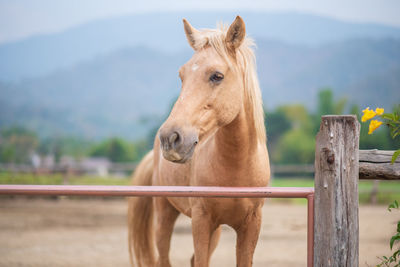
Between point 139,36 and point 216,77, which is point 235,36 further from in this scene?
point 139,36

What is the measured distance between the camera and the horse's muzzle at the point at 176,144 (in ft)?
6.61

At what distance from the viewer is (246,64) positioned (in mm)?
2609

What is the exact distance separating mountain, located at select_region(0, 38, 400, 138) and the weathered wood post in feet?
256

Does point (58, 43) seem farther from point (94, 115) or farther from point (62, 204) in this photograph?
point (62, 204)

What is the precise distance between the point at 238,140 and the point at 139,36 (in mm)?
178864

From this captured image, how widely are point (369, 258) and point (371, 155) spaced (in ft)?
14.4

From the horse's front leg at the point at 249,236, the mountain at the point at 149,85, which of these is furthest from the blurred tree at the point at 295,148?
the horse's front leg at the point at 249,236

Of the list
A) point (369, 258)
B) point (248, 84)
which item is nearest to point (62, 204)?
point (369, 258)

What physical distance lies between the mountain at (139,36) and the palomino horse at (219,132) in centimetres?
13269

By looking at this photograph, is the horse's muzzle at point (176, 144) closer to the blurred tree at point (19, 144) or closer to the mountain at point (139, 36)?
the blurred tree at point (19, 144)

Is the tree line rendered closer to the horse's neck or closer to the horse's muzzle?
the horse's neck

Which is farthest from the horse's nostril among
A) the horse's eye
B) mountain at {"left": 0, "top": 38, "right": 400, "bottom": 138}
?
mountain at {"left": 0, "top": 38, "right": 400, "bottom": 138}

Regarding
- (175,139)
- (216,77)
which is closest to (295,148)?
(216,77)

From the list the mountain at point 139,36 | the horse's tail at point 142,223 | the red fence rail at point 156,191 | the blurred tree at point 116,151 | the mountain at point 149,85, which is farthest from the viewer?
the mountain at point 139,36
